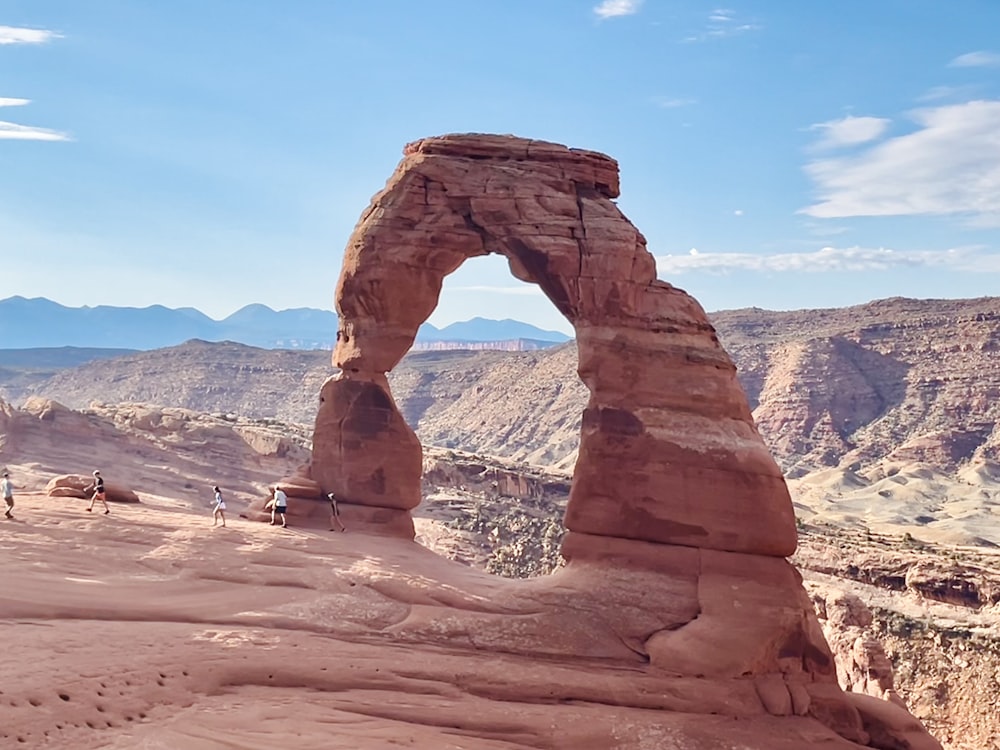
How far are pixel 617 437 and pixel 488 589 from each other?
400 cm

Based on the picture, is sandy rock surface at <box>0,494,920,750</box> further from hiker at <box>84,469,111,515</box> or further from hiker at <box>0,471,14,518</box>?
hiker at <box>84,469,111,515</box>

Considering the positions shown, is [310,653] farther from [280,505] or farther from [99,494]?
[99,494]

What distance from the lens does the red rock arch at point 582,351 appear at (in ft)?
67.1

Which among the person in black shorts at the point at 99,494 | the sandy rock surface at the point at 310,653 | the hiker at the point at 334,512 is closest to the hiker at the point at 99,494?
the person in black shorts at the point at 99,494

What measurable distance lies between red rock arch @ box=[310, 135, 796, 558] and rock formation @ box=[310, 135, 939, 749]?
33 millimetres

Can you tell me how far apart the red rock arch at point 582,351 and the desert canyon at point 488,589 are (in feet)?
0.17

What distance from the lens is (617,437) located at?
69.1 feet

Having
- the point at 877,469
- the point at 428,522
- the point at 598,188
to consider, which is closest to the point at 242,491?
the point at 428,522

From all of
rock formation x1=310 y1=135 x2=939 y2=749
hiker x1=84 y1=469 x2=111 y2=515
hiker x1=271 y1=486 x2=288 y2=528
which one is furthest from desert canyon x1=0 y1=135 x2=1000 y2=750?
hiker x1=271 y1=486 x2=288 y2=528

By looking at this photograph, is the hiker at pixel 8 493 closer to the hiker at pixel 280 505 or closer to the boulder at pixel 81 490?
the boulder at pixel 81 490

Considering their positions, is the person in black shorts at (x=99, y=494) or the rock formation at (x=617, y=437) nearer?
the rock formation at (x=617, y=437)

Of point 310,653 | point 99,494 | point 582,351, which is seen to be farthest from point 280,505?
point 582,351

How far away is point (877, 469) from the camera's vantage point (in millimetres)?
89875

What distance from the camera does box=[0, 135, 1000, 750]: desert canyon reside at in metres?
15.4
